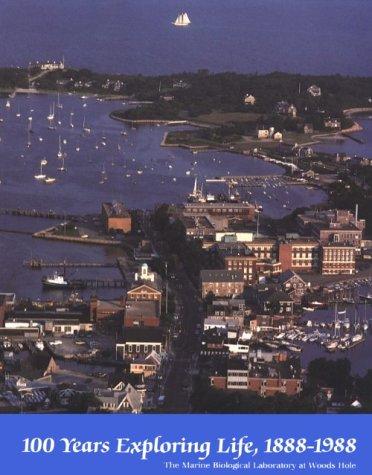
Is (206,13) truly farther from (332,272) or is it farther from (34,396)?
(34,396)

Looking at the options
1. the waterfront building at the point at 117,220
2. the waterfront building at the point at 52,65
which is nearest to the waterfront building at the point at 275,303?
the waterfront building at the point at 117,220

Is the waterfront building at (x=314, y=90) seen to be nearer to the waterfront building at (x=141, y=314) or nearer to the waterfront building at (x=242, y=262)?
the waterfront building at (x=242, y=262)

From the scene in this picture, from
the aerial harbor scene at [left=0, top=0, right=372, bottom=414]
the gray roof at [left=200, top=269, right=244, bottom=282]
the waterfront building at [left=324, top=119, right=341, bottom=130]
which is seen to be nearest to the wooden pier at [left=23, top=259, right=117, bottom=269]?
the aerial harbor scene at [left=0, top=0, right=372, bottom=414]

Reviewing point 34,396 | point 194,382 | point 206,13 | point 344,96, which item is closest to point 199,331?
point 194,382

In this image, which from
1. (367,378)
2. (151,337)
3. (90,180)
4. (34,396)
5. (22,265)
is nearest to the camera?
(34,396)

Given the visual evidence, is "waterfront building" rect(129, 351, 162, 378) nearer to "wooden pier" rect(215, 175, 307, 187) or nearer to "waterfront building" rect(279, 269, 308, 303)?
"waterfront building" rect(279, 269, 308, 303)
